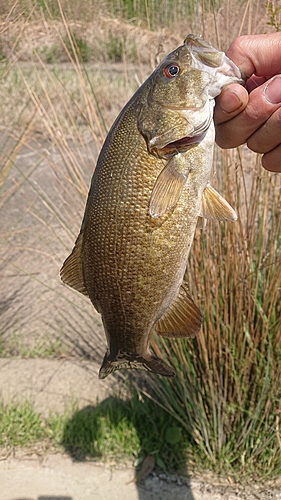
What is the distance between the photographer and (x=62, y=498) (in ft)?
7.95

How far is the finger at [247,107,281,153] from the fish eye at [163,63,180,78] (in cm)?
30

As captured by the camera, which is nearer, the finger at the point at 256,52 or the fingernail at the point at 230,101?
the fingernail at the point at 230,101

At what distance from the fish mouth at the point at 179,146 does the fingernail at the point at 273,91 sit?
0.22 m

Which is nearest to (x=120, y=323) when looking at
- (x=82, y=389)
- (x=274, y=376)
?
(x=274, y=376)

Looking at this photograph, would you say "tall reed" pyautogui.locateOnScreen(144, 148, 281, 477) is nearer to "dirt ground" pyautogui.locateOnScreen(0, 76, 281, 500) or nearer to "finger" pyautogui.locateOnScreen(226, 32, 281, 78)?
"dirt ground" pyautogui.locateOnScreen(0, 76, 281, 500)

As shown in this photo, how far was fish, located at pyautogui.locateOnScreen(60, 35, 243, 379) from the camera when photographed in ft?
4.24

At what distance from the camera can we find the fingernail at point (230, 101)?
1.32 meters

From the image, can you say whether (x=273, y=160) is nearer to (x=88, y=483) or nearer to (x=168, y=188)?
(x=168, y=188)

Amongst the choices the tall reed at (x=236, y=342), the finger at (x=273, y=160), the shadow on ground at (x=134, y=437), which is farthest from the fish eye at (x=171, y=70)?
the shadow on ground at (x=134, y=437)

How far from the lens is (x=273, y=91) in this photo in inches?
54.5

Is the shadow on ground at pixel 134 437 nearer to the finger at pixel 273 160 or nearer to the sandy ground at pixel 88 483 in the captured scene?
the sandy ground at pixel 88 483

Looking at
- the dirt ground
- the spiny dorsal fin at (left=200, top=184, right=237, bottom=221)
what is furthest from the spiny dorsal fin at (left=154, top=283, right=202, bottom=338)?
the dirt ground

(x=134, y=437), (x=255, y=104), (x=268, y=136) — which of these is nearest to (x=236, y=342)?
(x=134, y=437)

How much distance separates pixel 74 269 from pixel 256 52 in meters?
0.79
